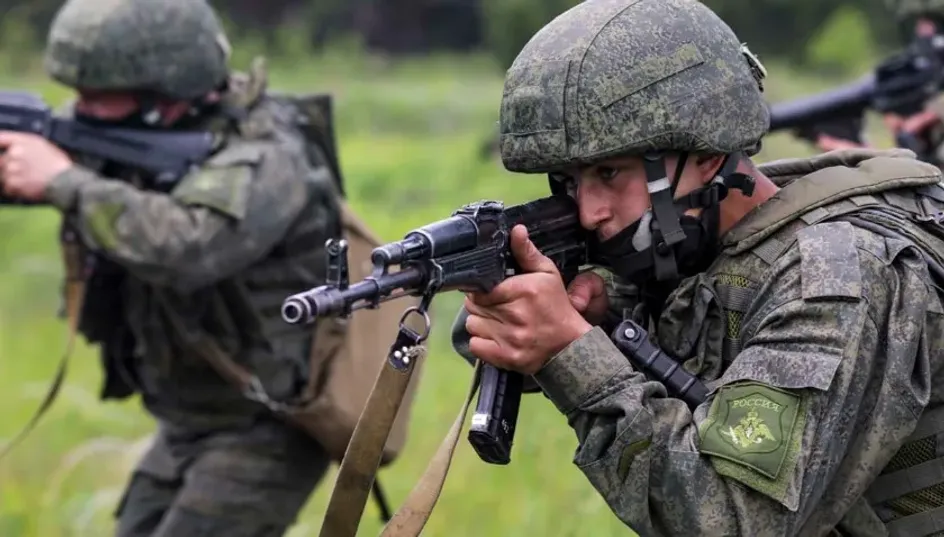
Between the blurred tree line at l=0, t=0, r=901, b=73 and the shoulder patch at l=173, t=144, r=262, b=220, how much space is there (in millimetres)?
17330

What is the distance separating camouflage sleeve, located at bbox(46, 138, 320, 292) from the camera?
4734 mm

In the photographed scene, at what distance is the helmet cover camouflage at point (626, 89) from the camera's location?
2.93 m

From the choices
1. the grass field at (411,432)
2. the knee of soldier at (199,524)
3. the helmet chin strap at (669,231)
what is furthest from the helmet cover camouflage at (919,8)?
the helmet chin strap at (669,231)

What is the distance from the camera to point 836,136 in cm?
733

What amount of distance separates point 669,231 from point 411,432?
4950 millimetres

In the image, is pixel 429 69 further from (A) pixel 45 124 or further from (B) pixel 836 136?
(A) pixel 45 124

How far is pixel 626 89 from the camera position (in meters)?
2.94

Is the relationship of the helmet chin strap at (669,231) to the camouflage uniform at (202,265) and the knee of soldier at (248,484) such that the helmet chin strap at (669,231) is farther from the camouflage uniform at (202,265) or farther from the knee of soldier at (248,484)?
the knee of soldier at (248,484)

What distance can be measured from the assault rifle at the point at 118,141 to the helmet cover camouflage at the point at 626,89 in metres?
2.19

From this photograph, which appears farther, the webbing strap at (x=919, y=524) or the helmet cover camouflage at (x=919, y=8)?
the helmet cover camouflage at (x=919, y=8)

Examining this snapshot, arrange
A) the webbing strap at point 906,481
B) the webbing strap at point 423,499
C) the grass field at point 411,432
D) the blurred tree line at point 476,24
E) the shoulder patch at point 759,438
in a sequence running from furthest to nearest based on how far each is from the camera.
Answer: the blurred tree line at point 476,24, the grass field at point 411,432, the webbing strap at point 423,499, the webbing strap at point 906,481, the shoulder patch at point 759,438

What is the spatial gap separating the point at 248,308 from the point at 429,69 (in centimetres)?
2609

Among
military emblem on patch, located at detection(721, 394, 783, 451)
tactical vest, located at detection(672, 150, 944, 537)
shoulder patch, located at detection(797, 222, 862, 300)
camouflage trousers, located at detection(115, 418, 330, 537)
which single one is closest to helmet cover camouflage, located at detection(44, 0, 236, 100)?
camouflage trousers, located at detection(115, 418, 330, 537)

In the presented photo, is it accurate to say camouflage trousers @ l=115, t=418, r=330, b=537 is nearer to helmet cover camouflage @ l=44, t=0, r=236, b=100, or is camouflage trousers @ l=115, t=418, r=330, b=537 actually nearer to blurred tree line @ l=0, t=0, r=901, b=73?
helmet cover camouflage @ l=44, t=0, r=236, b=100
